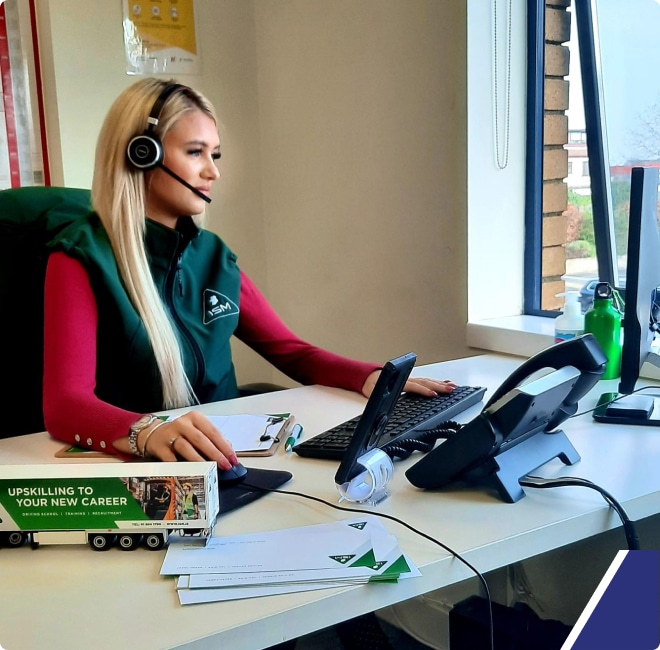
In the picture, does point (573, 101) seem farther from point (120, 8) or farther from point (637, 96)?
point (120, 8)

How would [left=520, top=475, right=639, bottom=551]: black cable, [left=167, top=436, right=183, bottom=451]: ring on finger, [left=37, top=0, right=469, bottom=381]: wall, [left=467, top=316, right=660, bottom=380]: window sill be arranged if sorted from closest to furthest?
[left=520, top=475, right=639, bottom=551]: black cable < [left=167, top=436, right=183, bottom=451]: ring on finger < [left=467, top=316, right=660, bottom=380]: window sill < [left=37, top=0, right=469, bottom=381]: wall

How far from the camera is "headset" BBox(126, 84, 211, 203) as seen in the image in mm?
1531

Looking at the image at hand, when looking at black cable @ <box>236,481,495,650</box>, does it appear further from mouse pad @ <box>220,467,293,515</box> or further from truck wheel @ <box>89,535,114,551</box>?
truck wheel @ <box>89,535,114,551</box>

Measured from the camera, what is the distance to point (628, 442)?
46.0 inches

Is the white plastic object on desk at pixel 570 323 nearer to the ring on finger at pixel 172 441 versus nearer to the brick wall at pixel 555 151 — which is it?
the brick wall at pixel 555 151

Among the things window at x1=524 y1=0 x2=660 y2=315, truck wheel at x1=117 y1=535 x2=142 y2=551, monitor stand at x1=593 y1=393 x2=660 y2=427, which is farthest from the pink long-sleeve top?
window at x1=524 y1=0 x2=660 y2=315

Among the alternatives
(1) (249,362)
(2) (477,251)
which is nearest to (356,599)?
(2) (477,251)

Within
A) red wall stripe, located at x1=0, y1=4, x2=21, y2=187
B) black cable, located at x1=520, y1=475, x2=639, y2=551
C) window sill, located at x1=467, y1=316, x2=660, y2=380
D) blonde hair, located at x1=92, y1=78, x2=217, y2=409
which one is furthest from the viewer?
red wall stripe, located at x1=0, y1=4, x2=21, y2=187

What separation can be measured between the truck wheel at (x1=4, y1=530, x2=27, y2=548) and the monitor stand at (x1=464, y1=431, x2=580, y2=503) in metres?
0.52

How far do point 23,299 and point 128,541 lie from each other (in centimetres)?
87

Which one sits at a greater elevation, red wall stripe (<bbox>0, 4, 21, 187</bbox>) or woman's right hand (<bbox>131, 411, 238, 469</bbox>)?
red wall stripe (<bbox>0, 4, 21, 187</bbox>)

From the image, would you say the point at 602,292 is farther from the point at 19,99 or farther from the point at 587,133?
the point at 19,99

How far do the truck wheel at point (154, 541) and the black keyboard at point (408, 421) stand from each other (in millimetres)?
334

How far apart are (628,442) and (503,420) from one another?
340mm
